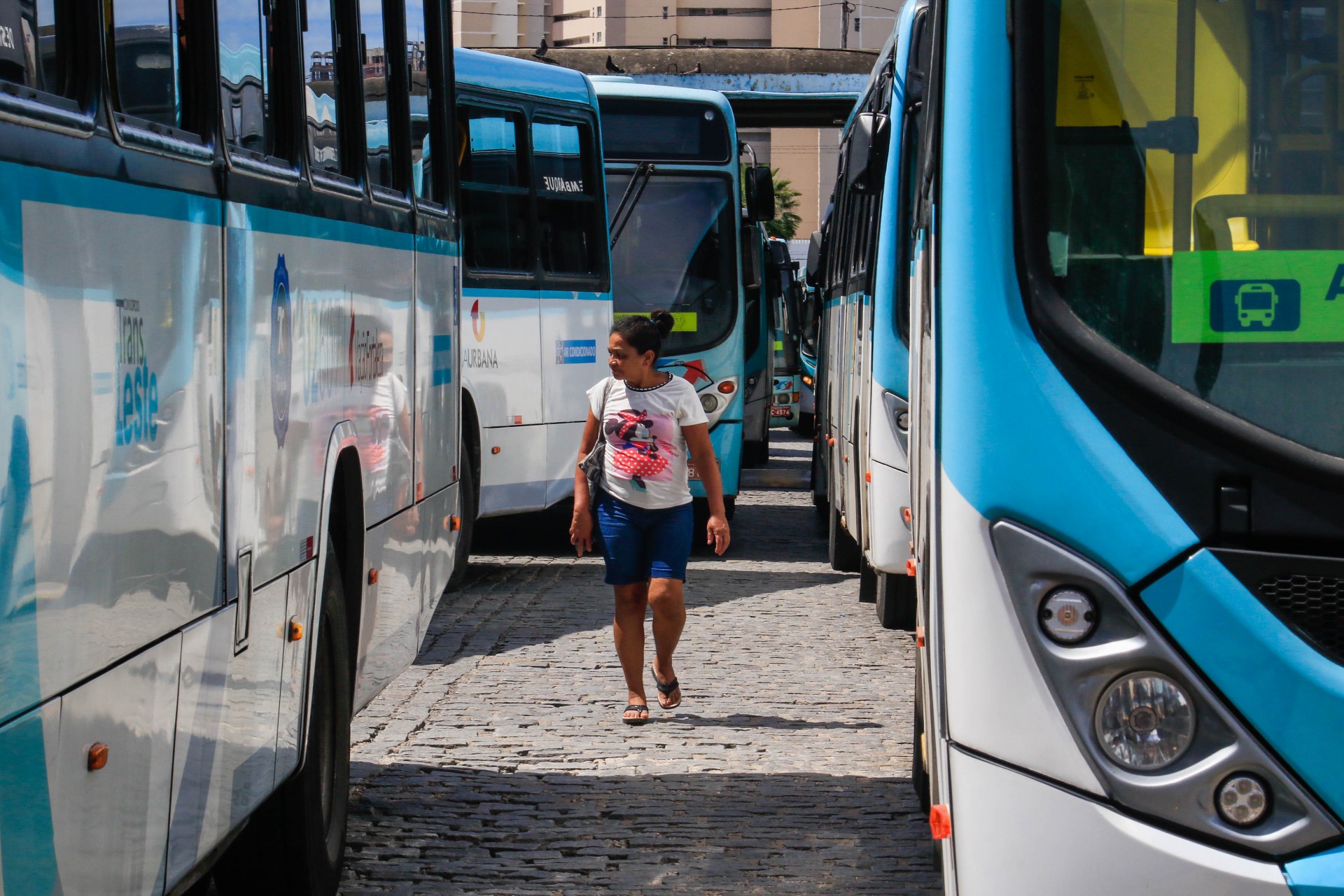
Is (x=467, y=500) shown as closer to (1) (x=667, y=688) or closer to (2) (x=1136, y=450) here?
(1) (x=667, y=688)

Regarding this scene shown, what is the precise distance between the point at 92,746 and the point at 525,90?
10.4 meters

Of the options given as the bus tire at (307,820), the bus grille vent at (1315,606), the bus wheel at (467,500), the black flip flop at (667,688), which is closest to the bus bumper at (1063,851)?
the bus grille vent at (1315,606)

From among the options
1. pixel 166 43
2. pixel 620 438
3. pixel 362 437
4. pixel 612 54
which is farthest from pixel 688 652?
pixel 612 54

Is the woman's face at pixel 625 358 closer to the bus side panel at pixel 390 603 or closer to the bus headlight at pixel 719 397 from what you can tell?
the bus side panel at pixel 390 603

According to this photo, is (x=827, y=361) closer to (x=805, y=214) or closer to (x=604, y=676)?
(x=604, y=676)

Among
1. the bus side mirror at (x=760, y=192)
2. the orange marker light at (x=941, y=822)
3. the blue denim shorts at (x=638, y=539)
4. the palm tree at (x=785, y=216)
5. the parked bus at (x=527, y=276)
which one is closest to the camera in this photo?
the orange marker light at (x=941, y=822)

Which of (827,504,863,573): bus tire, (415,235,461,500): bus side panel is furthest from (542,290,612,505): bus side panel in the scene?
(415,235,461,500): bus side panel

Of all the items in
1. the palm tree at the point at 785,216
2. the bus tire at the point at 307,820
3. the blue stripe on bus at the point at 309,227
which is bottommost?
the bus tire at the point at 307,820

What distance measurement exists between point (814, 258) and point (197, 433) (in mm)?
14075

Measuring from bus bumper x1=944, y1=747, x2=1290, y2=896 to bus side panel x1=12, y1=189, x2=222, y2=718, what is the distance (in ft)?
5.02

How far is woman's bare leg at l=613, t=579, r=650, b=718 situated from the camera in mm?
7547

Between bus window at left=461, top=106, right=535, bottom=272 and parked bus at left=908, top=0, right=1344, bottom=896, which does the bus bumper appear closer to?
parked bus at left=908, top=0, right=1344, bottom=896

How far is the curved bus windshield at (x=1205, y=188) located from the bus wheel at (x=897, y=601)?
6.68m

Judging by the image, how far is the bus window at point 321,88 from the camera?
4711 millimetres
